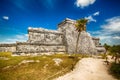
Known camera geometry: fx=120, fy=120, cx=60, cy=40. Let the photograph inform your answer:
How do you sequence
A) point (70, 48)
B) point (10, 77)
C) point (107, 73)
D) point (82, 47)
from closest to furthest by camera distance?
point (10, 77)
point (107, 73)
point (70, 48)
point (82, 47)

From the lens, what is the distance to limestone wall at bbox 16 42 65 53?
38900 mm

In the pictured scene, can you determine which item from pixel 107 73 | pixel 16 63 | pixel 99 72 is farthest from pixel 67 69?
pixel 16 63

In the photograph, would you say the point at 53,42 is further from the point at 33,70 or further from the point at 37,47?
the point at 33,70

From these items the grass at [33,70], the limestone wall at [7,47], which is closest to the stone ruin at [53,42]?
the limestone wall at [7,47]

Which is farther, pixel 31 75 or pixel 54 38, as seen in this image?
pixel 54 38

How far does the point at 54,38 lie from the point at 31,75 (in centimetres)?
2576

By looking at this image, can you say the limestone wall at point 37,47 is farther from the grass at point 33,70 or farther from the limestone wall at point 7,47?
the grass at point 33,70

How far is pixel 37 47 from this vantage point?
139 feet

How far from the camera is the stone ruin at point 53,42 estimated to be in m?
40.8

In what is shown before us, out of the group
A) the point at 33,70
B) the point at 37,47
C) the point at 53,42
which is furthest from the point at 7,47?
the point at 33,70

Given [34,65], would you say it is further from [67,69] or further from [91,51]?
[91,51]

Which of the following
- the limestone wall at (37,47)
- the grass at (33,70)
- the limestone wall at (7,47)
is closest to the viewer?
the grass at (33,70)

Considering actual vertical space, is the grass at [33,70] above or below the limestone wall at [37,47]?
below

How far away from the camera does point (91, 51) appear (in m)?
55.0
